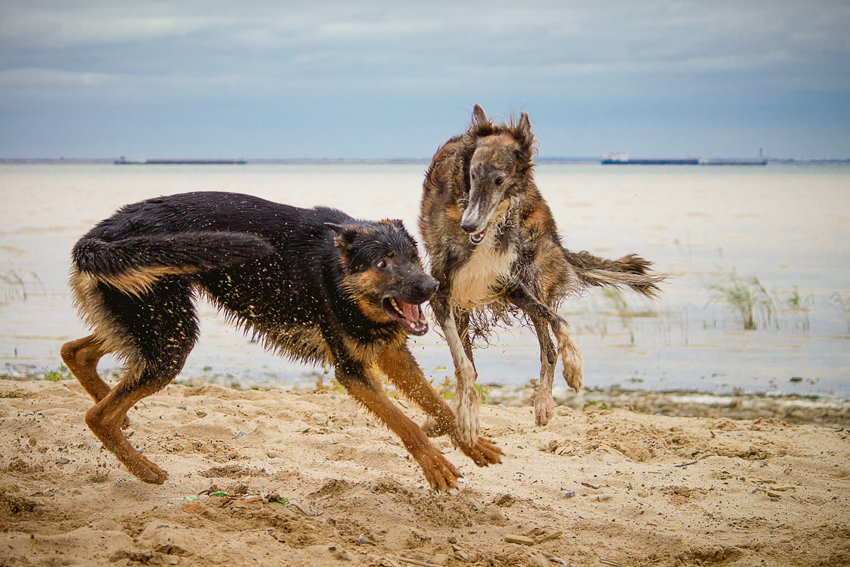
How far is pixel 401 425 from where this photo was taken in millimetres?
4793

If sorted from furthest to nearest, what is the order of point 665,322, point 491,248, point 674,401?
point 665,322 < point 674,401 < point 491,248

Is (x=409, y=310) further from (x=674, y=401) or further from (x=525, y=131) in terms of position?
(x=674, y=401)

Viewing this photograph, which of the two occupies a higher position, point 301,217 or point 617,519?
point 301,217

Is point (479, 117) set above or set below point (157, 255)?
above

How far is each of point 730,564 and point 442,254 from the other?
8.73ft

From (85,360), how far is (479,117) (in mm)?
3139

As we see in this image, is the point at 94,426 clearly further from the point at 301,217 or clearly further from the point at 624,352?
the point at 624,352

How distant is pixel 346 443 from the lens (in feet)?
19.3

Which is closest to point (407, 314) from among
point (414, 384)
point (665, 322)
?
point (414, 384)

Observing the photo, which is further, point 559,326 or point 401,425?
point 559,326

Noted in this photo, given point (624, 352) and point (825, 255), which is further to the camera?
point (825, 255)

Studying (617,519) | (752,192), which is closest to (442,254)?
(617,519)

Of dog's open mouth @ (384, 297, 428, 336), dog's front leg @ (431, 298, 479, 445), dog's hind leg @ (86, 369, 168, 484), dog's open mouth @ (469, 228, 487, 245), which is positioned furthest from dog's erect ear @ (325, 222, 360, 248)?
dog's hind leg @ (86, 369, 168, 484)

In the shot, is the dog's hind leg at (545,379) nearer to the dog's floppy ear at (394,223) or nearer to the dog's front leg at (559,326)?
the dog's front leg at (559,326)
